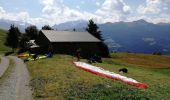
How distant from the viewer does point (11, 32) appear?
442ft

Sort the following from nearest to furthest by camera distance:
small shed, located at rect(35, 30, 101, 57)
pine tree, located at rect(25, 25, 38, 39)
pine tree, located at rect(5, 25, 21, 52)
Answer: small shed, located at rect(35, 30, 101, 57)
pine tree, located at rect(5, 25, 21, 52)
pine tree, located at rect(25, 25, 38, 39)

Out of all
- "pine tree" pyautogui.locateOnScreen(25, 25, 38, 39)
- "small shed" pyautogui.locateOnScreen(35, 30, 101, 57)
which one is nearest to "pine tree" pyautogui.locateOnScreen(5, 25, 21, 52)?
"pine tree" pyautogui.locateOnScreen(25, 25, 38, 39)

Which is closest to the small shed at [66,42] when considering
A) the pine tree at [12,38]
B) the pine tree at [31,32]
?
the pine tree at [31,32]

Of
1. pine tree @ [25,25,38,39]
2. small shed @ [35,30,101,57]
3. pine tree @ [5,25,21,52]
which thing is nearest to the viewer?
small shed @ [35,30,101,57]

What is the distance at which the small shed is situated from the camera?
85.1m

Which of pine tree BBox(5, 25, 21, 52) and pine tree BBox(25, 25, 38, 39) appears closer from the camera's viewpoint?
pine tree BBox(5, 25, 21, 52)

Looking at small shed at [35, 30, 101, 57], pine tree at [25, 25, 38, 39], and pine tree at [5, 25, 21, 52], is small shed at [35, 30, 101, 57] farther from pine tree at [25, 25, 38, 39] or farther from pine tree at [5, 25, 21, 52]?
pine tree at [5, 25, 21, 52]

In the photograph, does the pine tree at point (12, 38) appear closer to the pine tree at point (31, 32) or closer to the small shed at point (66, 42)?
the pine tree at point (31, 32)

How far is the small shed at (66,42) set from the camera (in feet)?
279

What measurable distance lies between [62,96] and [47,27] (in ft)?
395

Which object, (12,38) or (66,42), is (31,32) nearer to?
(12,38)

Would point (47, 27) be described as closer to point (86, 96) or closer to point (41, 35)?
point (41, 35)

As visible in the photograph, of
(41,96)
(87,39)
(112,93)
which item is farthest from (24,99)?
(87,39)

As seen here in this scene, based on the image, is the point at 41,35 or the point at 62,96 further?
the point at 41,35
